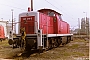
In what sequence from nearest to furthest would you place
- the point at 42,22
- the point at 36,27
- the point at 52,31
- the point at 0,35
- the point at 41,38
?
1. the point at 41,38
2. the point at 36,27
3. the point at 42,22
4. the point at 52,31
5. the point at 0,35

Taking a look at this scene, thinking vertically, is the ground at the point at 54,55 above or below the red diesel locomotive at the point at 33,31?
below

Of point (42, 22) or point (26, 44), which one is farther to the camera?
point (42, 22)

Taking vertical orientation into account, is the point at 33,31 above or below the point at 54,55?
above

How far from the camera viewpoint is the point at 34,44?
9.75 m

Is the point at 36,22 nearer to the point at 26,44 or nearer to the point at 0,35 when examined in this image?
the point at 26,44

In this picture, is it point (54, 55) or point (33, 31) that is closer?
point (54, 55)

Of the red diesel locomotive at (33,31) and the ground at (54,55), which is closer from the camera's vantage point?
the ground at (54,55)

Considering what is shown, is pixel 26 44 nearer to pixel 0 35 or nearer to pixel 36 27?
pixel 36 27

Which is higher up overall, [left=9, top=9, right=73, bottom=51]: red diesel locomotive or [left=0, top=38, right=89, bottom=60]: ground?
[left=9, top=9, right=73, bottom=51]: red diesel locomotive

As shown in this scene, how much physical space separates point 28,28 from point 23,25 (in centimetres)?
47

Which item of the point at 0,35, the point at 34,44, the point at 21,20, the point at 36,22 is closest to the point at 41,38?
the point at 34,44

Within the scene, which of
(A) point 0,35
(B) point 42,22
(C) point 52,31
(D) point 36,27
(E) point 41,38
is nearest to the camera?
(E) point 41,38

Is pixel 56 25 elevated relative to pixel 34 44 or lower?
elevated

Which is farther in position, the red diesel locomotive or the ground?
the red diesel locomotive
